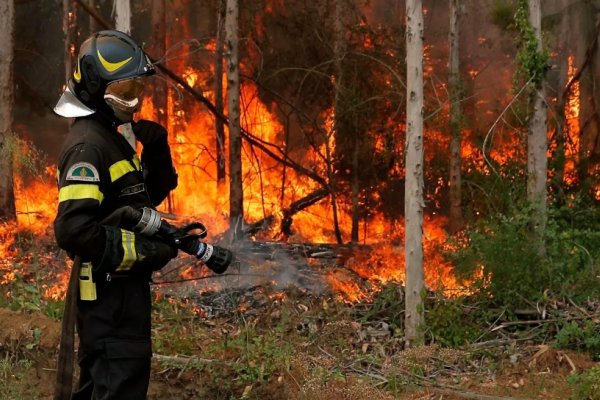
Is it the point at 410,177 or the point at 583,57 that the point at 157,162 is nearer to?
the point at 410,177

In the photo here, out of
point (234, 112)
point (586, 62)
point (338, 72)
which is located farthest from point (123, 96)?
point (586, 62)

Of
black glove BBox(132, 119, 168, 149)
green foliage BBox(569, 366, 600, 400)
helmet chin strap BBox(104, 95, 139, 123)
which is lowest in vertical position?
green foliage BBox(569, 366, 600, 400)

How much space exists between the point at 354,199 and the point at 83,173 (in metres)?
13.0

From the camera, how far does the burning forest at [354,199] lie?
7.89 meters

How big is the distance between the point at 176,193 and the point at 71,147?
13581mm

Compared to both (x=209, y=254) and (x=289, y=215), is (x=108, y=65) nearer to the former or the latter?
(x=209, y=254)

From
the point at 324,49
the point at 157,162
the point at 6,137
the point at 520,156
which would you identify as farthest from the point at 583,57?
the point at 157,162

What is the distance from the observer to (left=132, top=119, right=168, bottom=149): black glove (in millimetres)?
5082

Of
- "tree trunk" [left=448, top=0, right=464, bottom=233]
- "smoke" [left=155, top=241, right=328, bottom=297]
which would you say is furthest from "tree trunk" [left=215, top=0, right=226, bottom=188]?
"smoke" [left=155, top=241, right=328, bottom=297]

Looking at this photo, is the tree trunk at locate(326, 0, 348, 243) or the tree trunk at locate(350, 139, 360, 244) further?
the tree trunk at locate(350, 139, 360, 244)

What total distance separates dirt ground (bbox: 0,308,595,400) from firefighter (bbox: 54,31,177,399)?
2.61m

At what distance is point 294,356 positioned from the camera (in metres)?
7.74

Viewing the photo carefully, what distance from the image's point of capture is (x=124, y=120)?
15.9 ft

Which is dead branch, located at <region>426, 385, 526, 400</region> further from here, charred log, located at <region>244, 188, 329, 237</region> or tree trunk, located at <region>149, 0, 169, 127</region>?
tree trunk, located at <region>149, 0, 169, 127</region>
